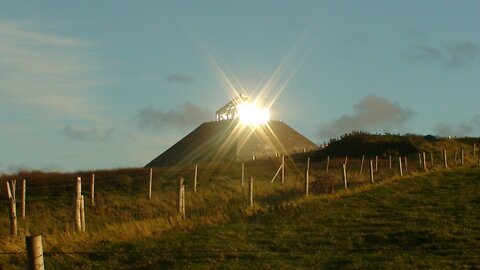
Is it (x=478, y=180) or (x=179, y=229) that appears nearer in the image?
(x=179, y=229)

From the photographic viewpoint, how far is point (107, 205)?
105 ft

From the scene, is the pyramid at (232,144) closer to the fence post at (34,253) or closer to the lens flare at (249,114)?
the lens flare at (249,114)

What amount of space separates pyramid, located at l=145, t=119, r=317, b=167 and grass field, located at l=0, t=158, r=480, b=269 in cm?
4256

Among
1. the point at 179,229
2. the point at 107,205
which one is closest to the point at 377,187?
the point at 107,205

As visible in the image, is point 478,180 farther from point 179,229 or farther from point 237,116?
point 237,116

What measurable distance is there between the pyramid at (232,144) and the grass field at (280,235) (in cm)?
4256

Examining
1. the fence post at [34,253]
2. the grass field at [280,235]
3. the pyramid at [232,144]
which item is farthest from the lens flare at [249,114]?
the fence post at [34,253]

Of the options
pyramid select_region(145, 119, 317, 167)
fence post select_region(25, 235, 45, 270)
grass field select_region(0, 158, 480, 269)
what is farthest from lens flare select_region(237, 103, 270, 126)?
fence post select_region(25, 235, 45, 270)

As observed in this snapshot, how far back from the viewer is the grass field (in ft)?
49.9

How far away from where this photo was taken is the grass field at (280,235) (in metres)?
15.2

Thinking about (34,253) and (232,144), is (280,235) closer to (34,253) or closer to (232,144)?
(34,253)

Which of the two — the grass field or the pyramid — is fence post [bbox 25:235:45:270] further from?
the pyramid

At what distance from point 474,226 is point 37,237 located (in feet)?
49.6

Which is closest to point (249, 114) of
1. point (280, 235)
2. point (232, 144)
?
point (232, 144)
